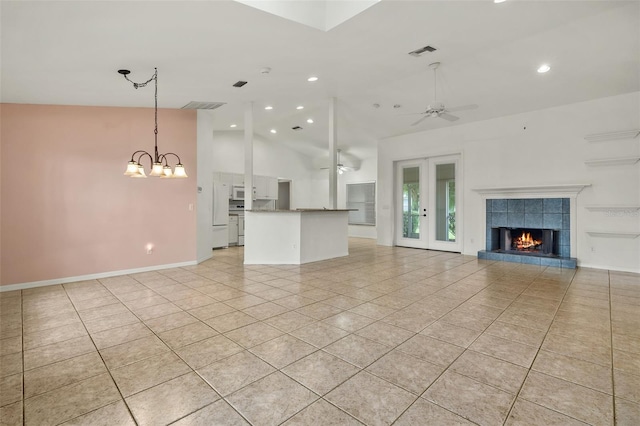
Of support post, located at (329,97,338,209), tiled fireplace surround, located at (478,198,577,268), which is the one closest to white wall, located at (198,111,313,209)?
support post, located at (329,97,338,209)

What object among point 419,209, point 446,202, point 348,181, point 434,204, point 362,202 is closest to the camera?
point 446,202

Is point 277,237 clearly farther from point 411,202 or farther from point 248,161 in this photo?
point 411,202

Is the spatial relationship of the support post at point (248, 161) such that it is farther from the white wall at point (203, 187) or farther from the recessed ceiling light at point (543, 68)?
the recessed ceiling light at point (543, 68)

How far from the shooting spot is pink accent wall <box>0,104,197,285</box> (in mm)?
4375

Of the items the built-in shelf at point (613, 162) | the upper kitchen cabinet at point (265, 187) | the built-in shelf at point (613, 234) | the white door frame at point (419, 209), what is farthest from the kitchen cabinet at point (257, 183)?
the built-in shelf at point (613, 234)

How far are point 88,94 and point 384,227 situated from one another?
6971 millimetres

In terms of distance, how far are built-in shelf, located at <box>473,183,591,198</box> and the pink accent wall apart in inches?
243

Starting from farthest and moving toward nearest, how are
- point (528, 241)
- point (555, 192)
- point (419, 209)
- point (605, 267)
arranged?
1. point (419, 209)
2. point (528, 241)
3. point (555, 192)
4. point (605, 267)

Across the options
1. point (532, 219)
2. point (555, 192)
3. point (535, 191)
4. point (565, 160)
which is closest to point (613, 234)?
point (555, 192)

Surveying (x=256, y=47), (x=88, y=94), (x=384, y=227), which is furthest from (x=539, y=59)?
(x=88, y=94)

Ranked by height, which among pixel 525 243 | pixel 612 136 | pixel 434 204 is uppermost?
pixel 612 136

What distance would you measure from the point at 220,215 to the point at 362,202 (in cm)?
501

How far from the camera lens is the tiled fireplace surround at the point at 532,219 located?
567 cm

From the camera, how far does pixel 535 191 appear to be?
5.93 m
